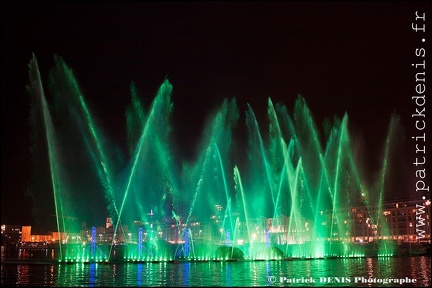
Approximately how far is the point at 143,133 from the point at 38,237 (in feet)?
360

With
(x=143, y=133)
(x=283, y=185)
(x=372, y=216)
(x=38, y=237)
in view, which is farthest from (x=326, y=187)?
(x=38, y=237)

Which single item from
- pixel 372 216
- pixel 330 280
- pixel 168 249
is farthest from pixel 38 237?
pixel 330 280

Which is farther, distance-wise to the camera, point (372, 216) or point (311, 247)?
point (372, 216)

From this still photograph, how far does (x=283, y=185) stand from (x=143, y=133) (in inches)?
847

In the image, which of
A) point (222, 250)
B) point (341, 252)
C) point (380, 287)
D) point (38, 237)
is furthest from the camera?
point (38, 237)

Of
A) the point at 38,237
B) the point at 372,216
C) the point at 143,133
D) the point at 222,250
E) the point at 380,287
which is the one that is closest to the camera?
the point at 380,287

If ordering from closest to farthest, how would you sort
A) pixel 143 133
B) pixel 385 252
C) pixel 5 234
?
pixel 143 133 < pixel 385 252 < pixel 5 234

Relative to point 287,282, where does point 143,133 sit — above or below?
above

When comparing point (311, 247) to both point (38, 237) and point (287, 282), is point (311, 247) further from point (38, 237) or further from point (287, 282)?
point (38, 237)

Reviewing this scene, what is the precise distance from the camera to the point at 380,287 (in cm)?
2245

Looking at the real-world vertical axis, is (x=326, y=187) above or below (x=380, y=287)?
above

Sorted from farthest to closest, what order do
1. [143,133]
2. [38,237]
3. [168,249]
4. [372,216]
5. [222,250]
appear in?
[38,237] → [372,216] → [168,249] → [222,250] → [143,133]

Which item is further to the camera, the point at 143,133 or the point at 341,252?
the point at 341,252

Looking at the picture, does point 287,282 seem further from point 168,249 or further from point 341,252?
point 341,252
